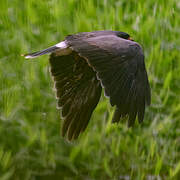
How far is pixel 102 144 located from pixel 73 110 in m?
0.32

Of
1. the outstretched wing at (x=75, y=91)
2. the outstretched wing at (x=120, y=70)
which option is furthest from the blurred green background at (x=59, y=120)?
the outstretched wing at (x=120, y=70)

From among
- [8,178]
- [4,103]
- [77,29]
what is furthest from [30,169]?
[77,29]

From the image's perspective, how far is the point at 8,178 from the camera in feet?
10.8

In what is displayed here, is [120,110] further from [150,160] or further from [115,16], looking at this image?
[115,16]

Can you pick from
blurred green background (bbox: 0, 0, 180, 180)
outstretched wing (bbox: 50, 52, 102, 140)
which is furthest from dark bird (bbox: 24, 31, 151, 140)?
blurred green background (bbox: 0, 0, 180, 180)

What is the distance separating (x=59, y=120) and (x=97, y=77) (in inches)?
32.3

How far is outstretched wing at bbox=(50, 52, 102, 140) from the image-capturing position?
3203mm

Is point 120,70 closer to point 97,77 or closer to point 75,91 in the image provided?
point 97,77

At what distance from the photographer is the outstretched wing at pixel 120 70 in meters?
2.74

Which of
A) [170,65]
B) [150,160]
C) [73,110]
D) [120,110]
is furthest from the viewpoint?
[170,65]

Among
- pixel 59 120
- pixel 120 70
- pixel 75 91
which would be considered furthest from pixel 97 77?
pixel 59 120

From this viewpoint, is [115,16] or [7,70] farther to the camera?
[115,16]

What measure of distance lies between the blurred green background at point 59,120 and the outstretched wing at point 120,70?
613 mm

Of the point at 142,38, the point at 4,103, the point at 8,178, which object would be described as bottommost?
the point at 8,178
